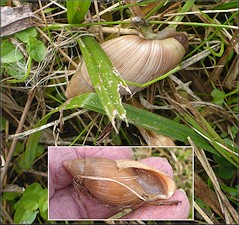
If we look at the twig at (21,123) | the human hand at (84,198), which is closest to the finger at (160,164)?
the human hand at (84,198)

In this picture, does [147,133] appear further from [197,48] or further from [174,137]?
[197,48]

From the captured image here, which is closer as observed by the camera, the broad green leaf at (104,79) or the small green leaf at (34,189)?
the broad green leaf at (104,79)

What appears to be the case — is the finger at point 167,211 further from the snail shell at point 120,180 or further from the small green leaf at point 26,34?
the small green leaf at point 26,34

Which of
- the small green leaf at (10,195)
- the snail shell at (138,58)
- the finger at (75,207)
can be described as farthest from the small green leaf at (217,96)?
the small green leaf at (10,195)

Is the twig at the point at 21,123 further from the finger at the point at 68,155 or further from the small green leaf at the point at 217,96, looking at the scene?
the small green leaf at the point at 217,96

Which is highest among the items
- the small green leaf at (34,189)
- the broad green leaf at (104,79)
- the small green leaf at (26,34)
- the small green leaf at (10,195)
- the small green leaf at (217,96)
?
the small green leaf at (26,34)

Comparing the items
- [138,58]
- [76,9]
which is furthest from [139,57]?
[76,9]

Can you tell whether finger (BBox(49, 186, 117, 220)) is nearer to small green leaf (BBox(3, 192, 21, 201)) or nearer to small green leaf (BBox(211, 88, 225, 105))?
small green leaf (BBox(3, 192, 21, 201))

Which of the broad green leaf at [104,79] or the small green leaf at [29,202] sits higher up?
the broad green leaf at [104,79]

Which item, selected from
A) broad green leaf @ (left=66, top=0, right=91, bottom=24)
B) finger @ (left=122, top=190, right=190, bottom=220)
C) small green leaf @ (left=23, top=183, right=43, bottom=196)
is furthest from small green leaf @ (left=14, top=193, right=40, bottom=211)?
broad green leaf @ (left=66, top=0, right=91, bottom=24)

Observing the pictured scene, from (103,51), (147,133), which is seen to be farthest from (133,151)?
(103,51)
